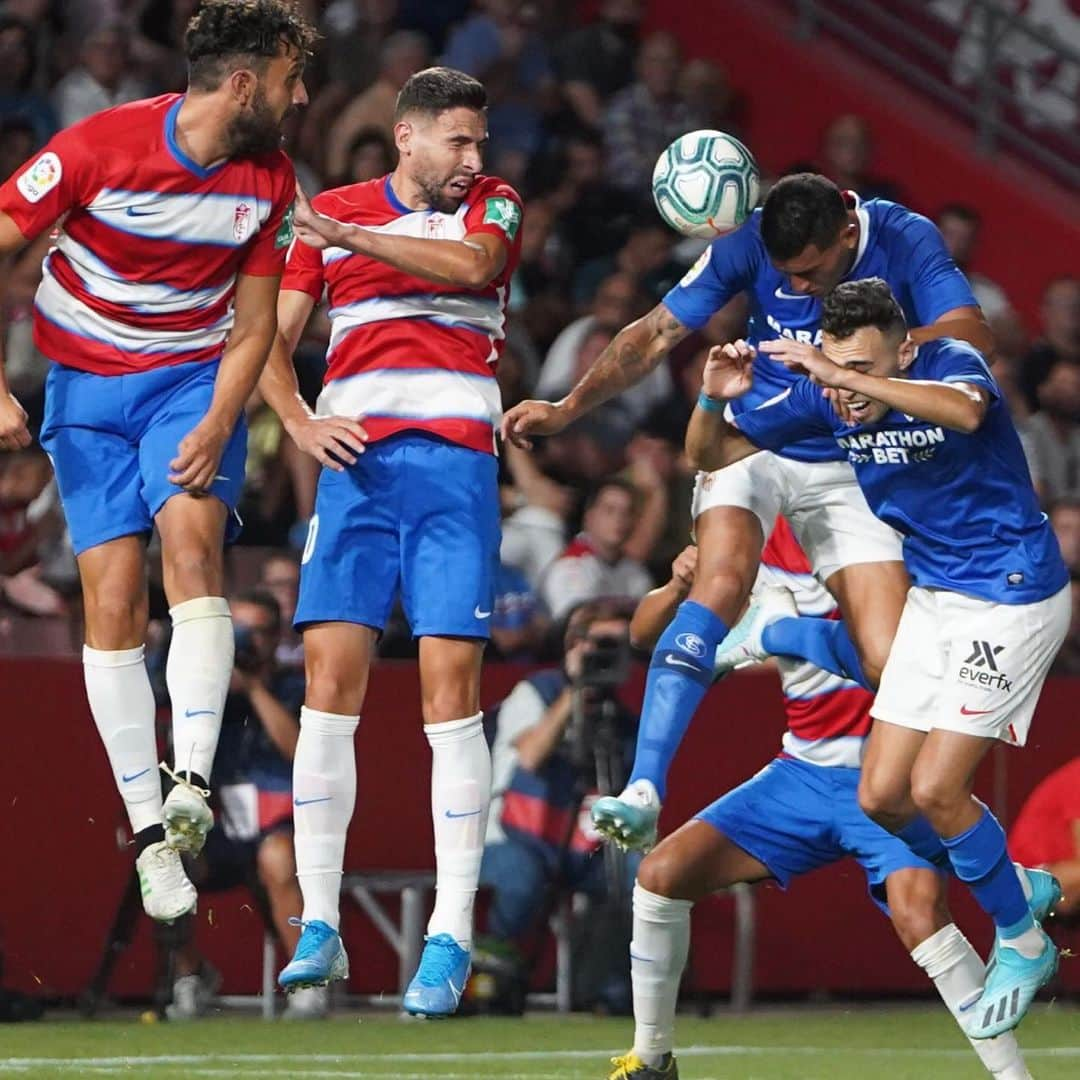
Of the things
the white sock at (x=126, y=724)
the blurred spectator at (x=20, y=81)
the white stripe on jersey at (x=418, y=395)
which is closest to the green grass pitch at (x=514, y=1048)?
the white sock at (x=126, y=724)

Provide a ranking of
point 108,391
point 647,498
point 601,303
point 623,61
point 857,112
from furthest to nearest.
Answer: point 857,112
point 623,61
point 601,303
point 647,498
point 108,391

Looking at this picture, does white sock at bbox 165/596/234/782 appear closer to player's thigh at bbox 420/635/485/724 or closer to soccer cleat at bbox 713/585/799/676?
player's thigh at bbox 420/635/485/724

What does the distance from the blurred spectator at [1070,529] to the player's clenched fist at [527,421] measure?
17.3 feet

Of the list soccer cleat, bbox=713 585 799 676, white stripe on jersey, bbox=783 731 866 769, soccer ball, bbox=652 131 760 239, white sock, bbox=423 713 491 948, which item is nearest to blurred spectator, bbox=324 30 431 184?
soccer cleat, bbox=713 585 799 676

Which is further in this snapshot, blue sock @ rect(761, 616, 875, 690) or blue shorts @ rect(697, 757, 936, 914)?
blue sock @ rect(761, 616, 875, 690)

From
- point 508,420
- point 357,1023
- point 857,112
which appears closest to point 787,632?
point 508,420

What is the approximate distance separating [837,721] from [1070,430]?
580 centimetres

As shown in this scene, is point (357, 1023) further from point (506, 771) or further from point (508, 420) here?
point (508, 420)

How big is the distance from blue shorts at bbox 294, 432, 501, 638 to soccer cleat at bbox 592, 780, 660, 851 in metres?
0.63

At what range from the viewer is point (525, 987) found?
11.8m

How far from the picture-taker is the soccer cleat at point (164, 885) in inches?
305

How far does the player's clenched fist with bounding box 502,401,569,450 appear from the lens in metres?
8.50

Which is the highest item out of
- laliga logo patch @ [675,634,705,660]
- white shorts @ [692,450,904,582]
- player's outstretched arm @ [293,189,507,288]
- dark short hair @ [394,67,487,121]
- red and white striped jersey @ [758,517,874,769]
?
dark short hair @ [394,67,487,121]

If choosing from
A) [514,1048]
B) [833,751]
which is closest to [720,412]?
[833,751]
